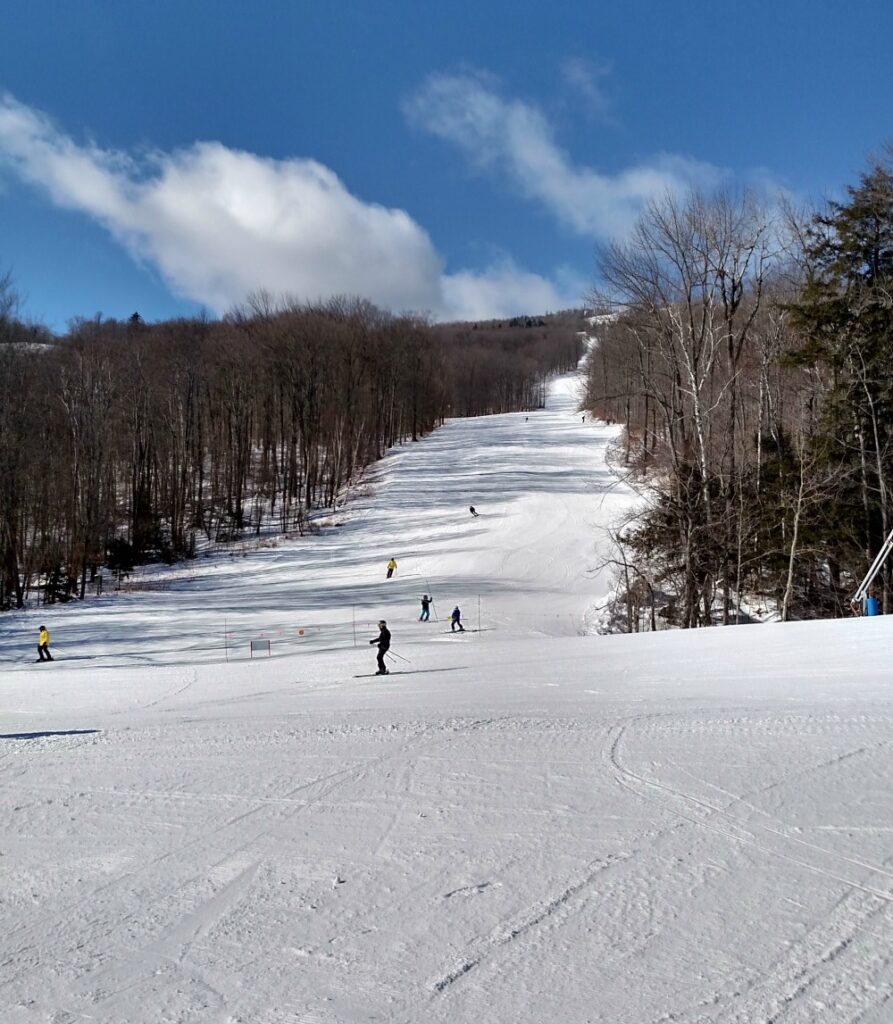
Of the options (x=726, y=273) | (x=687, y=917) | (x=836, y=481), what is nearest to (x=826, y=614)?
(x=836, y=481)

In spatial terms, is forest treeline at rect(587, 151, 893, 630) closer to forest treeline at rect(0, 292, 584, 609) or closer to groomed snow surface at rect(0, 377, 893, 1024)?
groomed snow surface at rect(0, 377, 893, 1024)

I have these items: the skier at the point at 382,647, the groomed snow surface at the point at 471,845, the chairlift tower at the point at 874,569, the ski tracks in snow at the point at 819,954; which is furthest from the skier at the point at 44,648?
the chairlift tower at the point at 874,569

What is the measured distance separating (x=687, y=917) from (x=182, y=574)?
37171 millimetres

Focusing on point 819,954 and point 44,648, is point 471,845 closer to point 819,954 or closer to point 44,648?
point 819,954

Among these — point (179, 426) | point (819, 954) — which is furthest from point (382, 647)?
point (179, 426)

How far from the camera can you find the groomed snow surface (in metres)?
4.06

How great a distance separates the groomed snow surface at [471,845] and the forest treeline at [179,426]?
23.6 metres

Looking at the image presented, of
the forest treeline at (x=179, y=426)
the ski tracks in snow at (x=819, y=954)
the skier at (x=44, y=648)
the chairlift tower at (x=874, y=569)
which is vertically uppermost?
the forest treeline at (x=179, y=426)

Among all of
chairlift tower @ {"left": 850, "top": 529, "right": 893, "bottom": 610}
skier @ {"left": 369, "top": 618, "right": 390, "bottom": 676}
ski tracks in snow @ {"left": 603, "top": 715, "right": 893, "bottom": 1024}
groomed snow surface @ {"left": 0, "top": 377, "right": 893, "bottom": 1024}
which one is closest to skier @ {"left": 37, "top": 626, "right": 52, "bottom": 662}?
groomed snow surface @ {"left": 0, "top": 377, "right": 893, "bottom": 1024}

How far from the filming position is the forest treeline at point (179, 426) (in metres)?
35.4

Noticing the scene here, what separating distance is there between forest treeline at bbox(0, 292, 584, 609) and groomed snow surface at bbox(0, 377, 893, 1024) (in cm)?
2356

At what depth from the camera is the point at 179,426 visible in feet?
169

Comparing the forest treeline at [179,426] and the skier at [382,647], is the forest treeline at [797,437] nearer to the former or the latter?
the skier at [382,647]

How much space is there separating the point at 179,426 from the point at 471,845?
50.7 m
